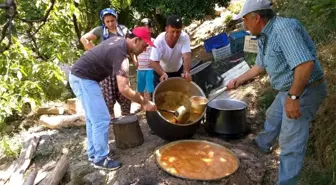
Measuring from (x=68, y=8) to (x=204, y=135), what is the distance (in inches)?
154

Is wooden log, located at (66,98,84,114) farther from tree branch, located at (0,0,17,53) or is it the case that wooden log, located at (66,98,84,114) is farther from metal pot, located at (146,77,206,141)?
tree branch, located at (0,0,17,53)

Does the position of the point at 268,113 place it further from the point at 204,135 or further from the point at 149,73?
the point at 149,73

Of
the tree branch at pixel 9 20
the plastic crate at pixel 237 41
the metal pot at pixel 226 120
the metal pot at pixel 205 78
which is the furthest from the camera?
the plastic crate at pixel 237 41

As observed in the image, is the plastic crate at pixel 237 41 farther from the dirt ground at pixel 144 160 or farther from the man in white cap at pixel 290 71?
the man in white cap at pixel 290 71

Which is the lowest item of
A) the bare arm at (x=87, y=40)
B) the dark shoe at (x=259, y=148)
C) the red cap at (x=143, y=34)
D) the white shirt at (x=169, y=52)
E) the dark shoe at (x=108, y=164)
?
the dark shoe at (x=259, y=148)

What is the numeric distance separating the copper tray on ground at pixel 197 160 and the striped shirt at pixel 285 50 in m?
1.14

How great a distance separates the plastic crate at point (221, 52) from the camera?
26.4 feet

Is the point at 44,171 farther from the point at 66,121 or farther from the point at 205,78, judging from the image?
the point at 205,78

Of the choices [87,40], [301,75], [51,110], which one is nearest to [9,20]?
[301,75]

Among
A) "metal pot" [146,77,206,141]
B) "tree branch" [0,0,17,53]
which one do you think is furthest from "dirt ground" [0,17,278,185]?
"tree branch" [0,0,17,53]

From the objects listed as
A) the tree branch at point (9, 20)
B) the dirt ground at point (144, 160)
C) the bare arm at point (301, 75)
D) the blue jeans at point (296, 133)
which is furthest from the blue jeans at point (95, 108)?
the tree branch at point (9, 20)

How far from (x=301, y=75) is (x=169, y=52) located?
228 cm

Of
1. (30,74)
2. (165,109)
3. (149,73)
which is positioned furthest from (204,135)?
(30,74)

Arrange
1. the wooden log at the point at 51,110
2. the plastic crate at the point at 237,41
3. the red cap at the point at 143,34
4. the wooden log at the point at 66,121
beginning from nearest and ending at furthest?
the red cap at the point at 143,34 → the wooden log at the point at 66,121 → the wooden log at the point at 51,110 → the plastic crate at the point at 237,41
